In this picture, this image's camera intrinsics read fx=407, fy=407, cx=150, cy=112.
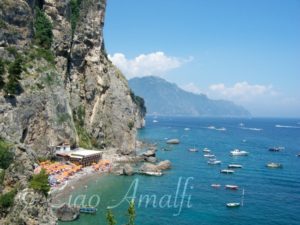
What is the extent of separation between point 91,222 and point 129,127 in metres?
59.8

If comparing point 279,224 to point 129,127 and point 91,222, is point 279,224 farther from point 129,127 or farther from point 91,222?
point 129,127

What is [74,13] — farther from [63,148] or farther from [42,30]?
[63,148]

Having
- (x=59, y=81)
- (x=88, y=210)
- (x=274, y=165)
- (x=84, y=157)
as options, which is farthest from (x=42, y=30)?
(x=274, y=165)

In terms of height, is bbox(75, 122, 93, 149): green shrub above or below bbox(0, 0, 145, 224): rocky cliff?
below

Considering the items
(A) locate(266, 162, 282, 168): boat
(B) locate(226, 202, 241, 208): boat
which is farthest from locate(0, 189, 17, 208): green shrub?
(A) locate(266, 162, 282, 168): boat

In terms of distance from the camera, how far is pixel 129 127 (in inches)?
4459

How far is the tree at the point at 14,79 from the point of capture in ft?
Result: 232

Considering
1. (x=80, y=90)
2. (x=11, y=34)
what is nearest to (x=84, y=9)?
(x=80, y=90)

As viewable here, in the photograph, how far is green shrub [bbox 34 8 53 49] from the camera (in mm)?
91000

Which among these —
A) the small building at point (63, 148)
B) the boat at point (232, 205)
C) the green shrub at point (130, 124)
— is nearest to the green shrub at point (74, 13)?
the green shrub at point (130, 124)

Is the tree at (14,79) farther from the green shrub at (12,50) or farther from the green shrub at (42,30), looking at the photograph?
the green shrub at (42,30)

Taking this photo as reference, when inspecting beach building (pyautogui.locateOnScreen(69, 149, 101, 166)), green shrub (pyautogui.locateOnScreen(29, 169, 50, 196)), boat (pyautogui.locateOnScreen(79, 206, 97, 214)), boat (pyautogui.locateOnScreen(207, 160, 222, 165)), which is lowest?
boat (pyautogui.locateOnScreen(79, 206, 97, 214))

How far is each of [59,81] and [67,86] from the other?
12.4 metres

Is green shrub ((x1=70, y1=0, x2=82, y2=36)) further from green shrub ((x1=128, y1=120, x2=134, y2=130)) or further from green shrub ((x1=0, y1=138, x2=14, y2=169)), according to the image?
green shrub ((x1=0, y1=138, x2=14, y2=169))
